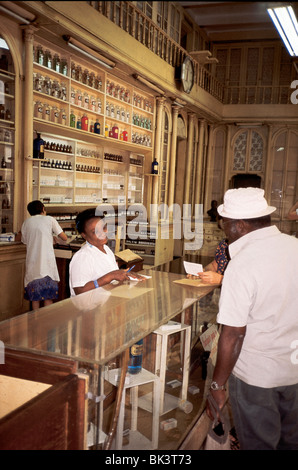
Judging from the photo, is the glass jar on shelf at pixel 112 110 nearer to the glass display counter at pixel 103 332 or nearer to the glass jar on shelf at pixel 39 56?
the glass jar on shelf at pixel 39 56

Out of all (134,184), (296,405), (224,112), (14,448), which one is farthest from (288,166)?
(14,448)

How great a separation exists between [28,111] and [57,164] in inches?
57.7

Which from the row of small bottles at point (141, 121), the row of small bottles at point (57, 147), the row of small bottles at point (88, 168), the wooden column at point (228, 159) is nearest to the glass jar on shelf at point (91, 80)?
the row of small bottles at point (57, 147)

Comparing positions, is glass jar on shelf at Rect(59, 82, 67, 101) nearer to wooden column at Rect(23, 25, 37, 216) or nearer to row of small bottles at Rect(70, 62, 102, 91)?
row of small bottles at Rect(70, 62, 102, 91)

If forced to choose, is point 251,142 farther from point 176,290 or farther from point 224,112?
point 176,290

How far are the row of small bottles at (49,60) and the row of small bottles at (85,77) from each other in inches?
10.5

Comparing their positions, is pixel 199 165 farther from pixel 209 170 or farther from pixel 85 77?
pixel 85 77

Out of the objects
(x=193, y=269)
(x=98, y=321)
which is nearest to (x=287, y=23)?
(x=193, y=269)

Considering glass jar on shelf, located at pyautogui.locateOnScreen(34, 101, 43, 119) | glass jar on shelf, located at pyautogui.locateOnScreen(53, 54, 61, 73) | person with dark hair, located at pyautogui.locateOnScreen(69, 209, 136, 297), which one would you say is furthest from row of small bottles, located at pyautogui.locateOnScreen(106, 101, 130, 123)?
person with dark hair, located at pyautogui.locateOnScreen(69, 209, 136, 297)

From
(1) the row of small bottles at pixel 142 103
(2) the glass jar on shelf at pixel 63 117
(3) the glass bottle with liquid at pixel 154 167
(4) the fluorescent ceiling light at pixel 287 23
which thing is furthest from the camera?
(3) the glass bottle with liquid at pixel 154 167

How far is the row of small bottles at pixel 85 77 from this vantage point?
21.1ft

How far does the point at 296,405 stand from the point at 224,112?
37.0ft

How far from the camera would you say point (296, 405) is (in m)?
1.84

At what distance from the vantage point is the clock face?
8477mm
